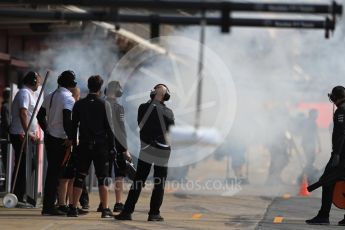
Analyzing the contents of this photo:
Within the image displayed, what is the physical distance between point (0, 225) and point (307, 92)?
12772mm

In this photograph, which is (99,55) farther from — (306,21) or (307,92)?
(306,21)

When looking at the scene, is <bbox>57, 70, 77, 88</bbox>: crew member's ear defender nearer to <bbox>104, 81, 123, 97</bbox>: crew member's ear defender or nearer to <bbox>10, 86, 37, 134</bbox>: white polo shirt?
<bbox>104, 81, 123, 97</bbox>: crew member's ear defender

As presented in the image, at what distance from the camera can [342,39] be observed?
18094mm

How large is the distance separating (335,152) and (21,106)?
13.2 ft

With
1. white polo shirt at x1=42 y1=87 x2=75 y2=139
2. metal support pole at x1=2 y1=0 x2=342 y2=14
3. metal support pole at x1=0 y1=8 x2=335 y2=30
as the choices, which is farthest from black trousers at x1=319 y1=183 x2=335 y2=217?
white polo shirt at x1=42 y1=87 x2=75 y2=139

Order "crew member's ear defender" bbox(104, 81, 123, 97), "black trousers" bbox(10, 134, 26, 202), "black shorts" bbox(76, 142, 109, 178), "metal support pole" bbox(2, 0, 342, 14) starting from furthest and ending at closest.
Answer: "black trousers" bbox(10, 134, 26, 202), "crew member's ear defender" bbox(104, 81, 123, 97), "black shorts" bbox(76, 142, 109, 178), "metal support pole" bbox(2, 0, 342, 14)

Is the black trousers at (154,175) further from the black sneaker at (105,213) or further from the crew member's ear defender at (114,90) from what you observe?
the crew member's ear defender at (114,90)

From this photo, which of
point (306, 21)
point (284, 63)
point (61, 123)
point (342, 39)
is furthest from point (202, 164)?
point (306, 21)

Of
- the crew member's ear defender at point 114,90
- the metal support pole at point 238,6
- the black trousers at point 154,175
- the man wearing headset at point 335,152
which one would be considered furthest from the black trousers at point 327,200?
the metal support pole at point 238,6

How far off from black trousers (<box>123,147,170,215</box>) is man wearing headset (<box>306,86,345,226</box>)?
1901 mm

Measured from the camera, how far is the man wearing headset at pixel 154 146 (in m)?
10.9

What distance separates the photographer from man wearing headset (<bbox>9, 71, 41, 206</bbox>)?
39.6 ft

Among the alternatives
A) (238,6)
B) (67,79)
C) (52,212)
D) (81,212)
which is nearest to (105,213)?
(81,212)

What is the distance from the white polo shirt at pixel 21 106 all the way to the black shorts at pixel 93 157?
1.35m
